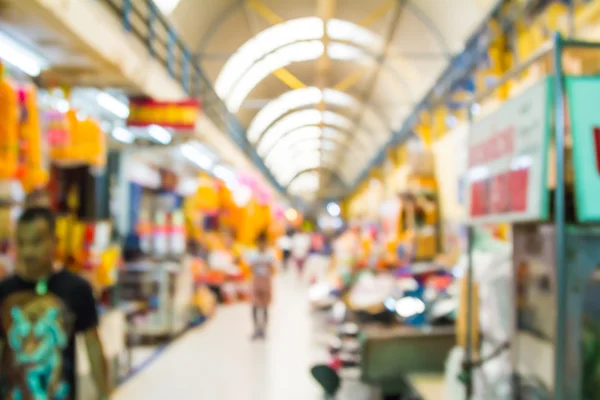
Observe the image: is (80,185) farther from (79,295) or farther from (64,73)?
(79,295)

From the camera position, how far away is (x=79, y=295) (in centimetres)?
245

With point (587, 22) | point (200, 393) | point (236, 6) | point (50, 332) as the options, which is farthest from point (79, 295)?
point (236, 6)

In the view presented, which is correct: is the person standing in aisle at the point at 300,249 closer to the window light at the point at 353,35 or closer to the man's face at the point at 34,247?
the window light at the point at 353,35

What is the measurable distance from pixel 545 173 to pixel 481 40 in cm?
532

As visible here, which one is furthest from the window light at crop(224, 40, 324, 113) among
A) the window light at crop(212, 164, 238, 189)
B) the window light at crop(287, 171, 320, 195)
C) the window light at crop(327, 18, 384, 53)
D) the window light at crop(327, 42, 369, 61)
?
the window light at crop(287, 171, 320, 195)

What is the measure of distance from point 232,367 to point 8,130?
4.14 metres

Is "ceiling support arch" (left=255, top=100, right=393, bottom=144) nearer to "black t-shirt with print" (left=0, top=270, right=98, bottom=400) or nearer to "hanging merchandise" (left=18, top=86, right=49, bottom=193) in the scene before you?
"hanging merchandise" (left=18, top=86, right=49, bottom=193)

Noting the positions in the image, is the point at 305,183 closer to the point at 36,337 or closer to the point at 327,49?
the point at 327,49

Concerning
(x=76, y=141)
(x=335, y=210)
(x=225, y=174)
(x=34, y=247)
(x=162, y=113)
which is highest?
(x=225, y=174)

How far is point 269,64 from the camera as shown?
12398mm

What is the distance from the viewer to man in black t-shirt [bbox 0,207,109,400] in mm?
2320

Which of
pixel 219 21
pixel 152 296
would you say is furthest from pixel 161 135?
pixel 219 21

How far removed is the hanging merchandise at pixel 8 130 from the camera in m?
2.62

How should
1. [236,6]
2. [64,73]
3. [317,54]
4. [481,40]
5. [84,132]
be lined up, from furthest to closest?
[317,54], [236,6], [481,40], [64,73], [84,132]
